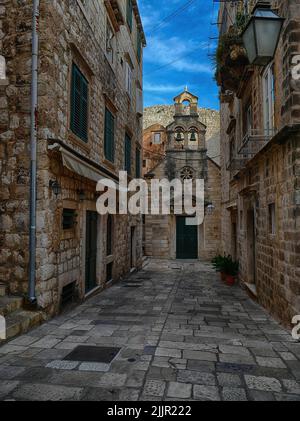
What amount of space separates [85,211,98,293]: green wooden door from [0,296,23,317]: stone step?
8.74 ft

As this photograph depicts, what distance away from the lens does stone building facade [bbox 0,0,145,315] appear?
17.8 feet

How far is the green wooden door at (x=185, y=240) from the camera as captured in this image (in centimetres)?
1900

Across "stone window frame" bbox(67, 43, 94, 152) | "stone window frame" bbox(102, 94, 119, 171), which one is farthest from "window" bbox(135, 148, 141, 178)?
"stone window frame" bbox(67, 43, 94, 152)

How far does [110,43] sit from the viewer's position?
32.5ft

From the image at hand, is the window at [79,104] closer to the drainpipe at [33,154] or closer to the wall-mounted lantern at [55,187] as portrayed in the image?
the drainpipe at [33,154]

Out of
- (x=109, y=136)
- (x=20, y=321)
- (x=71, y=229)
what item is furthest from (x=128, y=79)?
(x=20, y=321)

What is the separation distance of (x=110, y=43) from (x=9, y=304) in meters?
8.52

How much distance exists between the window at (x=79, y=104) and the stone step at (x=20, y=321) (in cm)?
383

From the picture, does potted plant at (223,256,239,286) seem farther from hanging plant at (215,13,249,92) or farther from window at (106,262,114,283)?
hanging plant at (215,13,249,92)

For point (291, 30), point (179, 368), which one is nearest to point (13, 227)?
point (179, 368)

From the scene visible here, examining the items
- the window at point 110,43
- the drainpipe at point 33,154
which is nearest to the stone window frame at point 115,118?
the window at point 110,43

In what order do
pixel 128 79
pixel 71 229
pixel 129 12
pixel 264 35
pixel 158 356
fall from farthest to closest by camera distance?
pixel 129 12 < pixel 128 79 < pixel 71 229 < pixel 158 356 < pixel 264 35

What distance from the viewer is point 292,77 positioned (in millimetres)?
5148

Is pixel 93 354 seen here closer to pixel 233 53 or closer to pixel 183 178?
pixel 233 53
